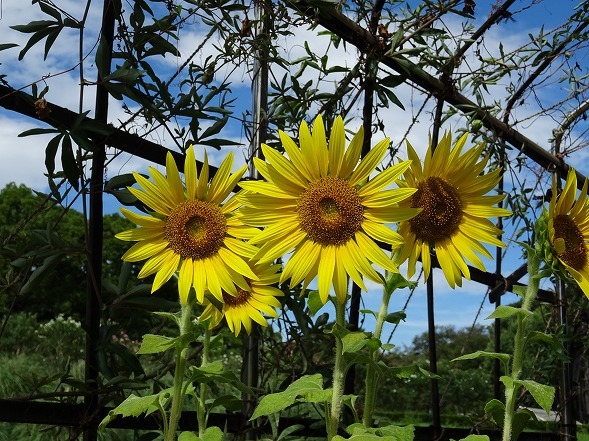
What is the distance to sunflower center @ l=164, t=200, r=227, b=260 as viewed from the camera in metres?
1.19

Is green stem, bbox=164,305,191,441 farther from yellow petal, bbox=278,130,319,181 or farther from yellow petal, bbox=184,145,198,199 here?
yellow petal, bbox=278,130,319,181

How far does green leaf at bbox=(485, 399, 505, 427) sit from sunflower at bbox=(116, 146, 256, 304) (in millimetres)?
484

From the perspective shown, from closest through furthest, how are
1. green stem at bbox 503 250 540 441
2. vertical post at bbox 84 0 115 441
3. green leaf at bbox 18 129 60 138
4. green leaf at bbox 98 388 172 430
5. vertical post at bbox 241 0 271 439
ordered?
green leaf at bbox 98 388 172 430
green stem at bbox 503 250 540 441
green leaf at bbox 18 129 60 138
vertical post at bbox 84 0 115 441
vertical post at bbox 241 0 271 439

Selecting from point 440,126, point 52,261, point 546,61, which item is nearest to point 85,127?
point 52,261

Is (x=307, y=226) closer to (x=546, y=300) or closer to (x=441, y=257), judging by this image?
(x=441, y=257)

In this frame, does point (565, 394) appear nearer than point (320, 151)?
No

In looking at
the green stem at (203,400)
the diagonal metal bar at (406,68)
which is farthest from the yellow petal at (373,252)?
the diagonal metal bar at (406,68)

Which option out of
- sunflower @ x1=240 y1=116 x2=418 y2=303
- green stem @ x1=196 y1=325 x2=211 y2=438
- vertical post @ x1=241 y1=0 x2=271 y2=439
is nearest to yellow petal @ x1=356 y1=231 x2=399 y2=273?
sunflower @ x1=240 y1=116 x2=418 y2=303

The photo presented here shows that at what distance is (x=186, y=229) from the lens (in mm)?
1205

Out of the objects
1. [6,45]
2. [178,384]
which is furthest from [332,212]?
[6,45]

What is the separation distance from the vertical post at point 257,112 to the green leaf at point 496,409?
2.77 ft

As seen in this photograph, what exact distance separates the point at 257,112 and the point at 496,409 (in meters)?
1.40

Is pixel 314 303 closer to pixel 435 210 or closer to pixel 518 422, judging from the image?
Result: pixel 435 210

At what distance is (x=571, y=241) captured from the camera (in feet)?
4.37
